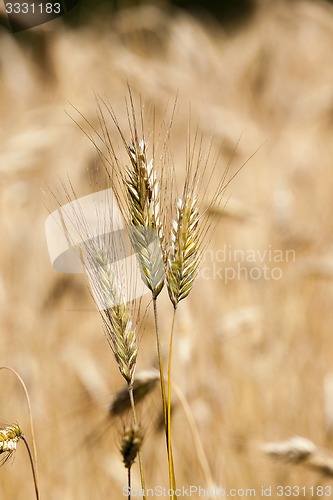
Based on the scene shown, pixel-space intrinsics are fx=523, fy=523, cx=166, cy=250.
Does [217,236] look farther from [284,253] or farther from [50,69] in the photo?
[50,69]

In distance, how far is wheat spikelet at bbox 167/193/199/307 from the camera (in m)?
0.30

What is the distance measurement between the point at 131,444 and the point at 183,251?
117 millimetres

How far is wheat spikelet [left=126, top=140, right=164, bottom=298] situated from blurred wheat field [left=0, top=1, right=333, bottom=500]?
27cm

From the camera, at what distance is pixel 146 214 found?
0.99 ft

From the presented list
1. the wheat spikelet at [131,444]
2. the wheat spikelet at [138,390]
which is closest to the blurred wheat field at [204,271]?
the wheat spikelet at [138,390]

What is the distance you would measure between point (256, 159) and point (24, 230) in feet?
1.52

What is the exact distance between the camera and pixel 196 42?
3.42 ft

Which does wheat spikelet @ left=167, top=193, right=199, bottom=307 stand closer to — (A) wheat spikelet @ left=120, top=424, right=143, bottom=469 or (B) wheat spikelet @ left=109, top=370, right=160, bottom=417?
(A) wheat spikelet @ left=120, top=424, right=143, bottom=469

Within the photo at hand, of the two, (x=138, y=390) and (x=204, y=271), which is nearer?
(x=138, y=390)

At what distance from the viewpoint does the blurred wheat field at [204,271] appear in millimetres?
693

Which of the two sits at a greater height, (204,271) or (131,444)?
(204,271)

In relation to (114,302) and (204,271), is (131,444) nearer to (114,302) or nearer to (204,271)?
(114,302)

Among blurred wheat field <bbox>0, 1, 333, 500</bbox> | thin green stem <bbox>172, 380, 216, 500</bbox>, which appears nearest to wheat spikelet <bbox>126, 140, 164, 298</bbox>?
thin green stem <bbox>172, 380, 216, 500</bbox>

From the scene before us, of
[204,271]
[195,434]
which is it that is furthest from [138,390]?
[204,271]
